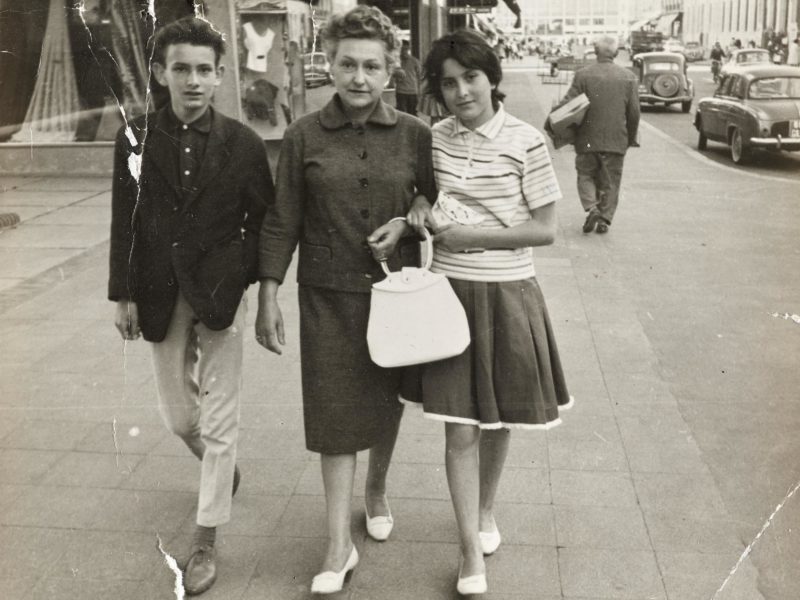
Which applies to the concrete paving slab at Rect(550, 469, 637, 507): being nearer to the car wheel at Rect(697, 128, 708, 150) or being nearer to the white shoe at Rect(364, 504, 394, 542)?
the white shoe at Rect(364, 504, 394, 542)

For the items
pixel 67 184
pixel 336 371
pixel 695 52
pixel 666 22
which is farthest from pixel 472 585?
pixel 666 22

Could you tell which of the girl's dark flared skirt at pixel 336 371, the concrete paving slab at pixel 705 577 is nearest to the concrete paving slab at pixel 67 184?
the girl's dark flared skirt at pixel 336 371

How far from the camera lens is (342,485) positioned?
A: 10.7 feet

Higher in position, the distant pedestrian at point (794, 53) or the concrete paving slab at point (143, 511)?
the distant pedestrian at point (794, 53)

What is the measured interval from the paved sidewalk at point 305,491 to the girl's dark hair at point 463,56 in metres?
1.68

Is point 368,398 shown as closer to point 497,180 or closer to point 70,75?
point 497,180

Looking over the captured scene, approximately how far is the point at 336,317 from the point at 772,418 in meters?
2.78

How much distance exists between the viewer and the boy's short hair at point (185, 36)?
316 centimetres

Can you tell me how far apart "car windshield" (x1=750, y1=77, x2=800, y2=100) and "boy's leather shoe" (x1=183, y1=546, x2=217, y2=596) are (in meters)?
14.1

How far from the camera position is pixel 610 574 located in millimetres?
3326

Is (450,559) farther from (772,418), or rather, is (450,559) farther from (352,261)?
(772,418)

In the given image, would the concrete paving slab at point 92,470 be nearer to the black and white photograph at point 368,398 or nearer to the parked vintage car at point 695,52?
the black and white photograph at point 368,398

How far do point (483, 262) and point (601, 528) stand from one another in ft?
4.12

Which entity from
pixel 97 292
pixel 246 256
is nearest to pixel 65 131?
pixel 97 292
